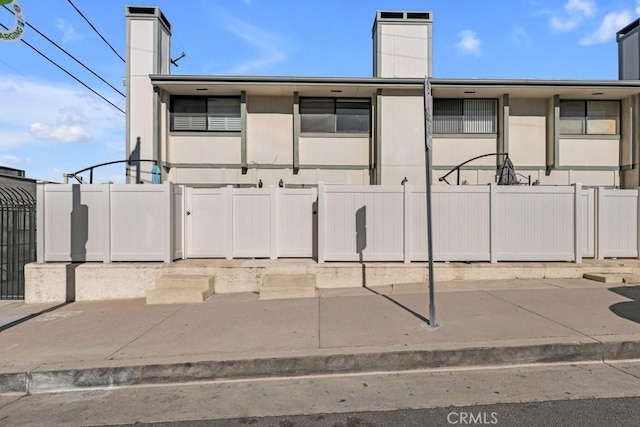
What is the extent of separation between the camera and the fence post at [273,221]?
9539mm

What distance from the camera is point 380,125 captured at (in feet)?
41.3

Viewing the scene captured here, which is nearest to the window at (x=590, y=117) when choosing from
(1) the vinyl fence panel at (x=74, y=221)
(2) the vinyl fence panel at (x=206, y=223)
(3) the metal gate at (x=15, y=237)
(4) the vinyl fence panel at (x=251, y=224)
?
(4) the vinyl fence panel at (x=251, y=224)

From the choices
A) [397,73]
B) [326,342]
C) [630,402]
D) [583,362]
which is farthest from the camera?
[397,73]

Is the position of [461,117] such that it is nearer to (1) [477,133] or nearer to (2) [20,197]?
(1) [477,133]

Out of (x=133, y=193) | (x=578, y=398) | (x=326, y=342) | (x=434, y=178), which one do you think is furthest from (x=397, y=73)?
(x=578, y=398)

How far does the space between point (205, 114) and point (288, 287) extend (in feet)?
24.6

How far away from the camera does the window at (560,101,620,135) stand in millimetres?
13359

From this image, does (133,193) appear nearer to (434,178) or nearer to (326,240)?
(326,240)

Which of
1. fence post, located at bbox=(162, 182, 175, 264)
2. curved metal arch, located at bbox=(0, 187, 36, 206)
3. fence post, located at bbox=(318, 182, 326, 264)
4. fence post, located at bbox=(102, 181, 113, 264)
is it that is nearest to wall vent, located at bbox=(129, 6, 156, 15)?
curved metal arch, located at bbox=(0, 187, 36, 206)

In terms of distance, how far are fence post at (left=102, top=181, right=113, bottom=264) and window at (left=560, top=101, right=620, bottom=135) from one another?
13.6 metres

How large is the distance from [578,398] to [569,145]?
11584 millimetres

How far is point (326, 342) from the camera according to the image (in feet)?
17.1

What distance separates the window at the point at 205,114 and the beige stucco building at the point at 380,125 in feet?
0.11

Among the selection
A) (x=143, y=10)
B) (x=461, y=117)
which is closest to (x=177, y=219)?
(x=143, y=10)
